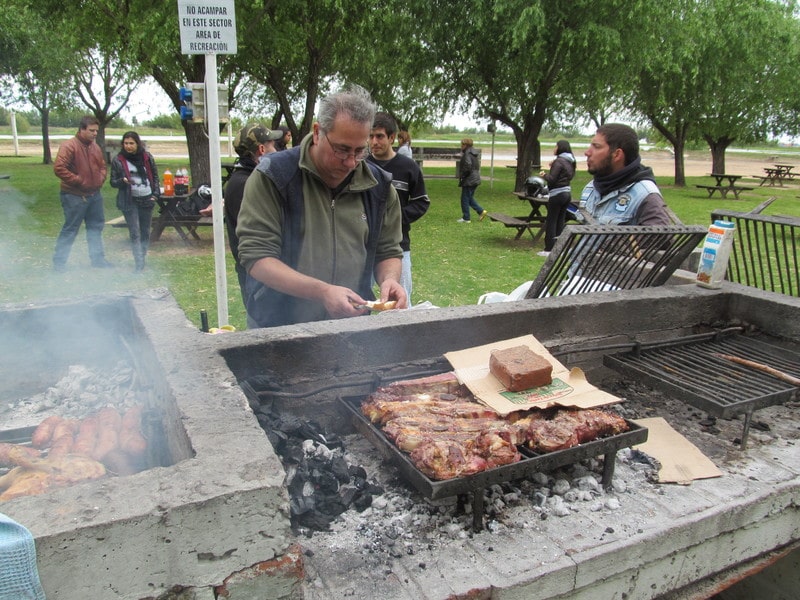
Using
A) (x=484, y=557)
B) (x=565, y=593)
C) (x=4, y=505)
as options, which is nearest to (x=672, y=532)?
(x=565, y=593)

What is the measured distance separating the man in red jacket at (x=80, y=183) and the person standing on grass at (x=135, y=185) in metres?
0.26

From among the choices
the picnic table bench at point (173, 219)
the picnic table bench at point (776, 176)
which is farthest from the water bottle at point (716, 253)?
the picnic table bench at point (776, 176)

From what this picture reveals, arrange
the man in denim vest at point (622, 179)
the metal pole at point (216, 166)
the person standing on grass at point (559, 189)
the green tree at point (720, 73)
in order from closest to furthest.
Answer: the man in denim vest at point (622, 179), the metal pole at point (216, 166), the person standing on grass at point (559, 189), the green tree at point (720, 73)

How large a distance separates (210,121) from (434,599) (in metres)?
4.84

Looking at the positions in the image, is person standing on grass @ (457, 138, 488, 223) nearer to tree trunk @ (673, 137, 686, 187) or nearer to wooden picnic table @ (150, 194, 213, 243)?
wooden picnic table @ (150, 194, 213, 243)

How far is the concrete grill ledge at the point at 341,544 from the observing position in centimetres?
146

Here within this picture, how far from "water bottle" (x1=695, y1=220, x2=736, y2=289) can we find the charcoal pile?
251cm

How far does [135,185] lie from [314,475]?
7734mm

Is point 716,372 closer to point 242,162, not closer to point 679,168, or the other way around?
point 242,162

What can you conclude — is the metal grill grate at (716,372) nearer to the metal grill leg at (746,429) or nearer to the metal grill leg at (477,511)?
the metal grill leg at (746,429)

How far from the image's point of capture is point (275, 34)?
1373 centimetres

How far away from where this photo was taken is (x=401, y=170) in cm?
508

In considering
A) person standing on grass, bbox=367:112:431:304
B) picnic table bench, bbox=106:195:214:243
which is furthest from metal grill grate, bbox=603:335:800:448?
picnic table bench, bbox=106:195:214:243

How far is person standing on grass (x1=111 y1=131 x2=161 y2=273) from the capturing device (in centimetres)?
863
